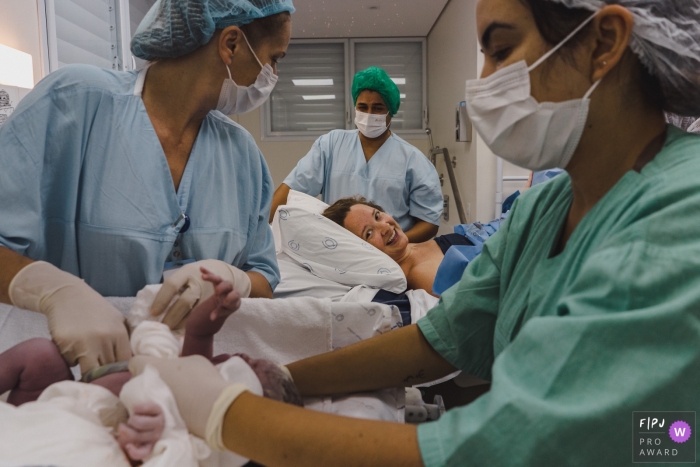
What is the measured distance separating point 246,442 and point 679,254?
2.05ft

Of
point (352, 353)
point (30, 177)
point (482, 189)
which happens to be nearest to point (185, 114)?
point (30, 177)

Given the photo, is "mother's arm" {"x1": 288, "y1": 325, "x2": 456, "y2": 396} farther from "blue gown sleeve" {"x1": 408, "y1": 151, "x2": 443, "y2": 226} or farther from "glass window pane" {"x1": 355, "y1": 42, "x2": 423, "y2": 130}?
"glass window pane" {"x1": 355, "y1": 42, "x2": 423, "y2": 130}

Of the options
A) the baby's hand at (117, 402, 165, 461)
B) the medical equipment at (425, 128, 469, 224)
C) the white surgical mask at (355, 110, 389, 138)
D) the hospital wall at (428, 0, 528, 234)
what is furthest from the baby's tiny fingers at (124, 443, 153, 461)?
the medical equipment at (425, 128, 469, 224)

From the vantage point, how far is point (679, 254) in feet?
2.10

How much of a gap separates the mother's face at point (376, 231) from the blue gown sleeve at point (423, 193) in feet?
2.44

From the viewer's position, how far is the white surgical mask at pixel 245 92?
1.47m

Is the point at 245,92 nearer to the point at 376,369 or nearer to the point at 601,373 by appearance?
the point at 376,369

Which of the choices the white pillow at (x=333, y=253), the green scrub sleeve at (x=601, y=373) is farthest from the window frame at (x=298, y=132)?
the green scrub sleeve at (x=601, y=373)

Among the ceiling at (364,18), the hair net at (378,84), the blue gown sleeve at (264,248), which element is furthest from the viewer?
the ceiling at (364,18)

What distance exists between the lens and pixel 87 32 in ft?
12.4

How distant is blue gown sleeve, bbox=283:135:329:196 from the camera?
3.52 metres

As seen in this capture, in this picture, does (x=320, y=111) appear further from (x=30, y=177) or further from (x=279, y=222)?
(x=30, y=177)

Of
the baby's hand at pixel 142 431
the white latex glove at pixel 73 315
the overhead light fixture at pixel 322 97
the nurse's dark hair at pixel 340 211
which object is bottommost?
the baby's hand at pixel 142 431

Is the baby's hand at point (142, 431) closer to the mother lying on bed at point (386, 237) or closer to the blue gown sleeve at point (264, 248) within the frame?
the blue gown sleeve at point (264, 248)
